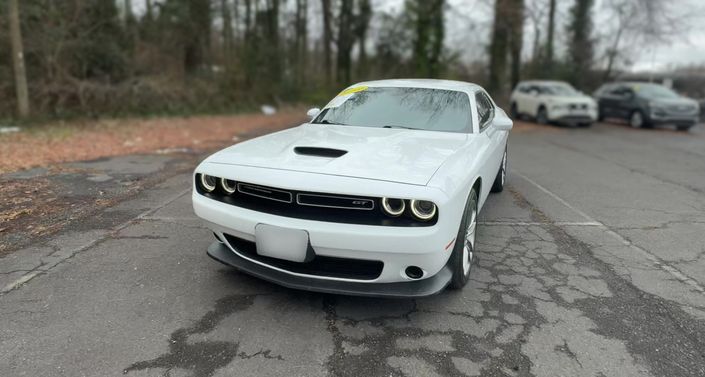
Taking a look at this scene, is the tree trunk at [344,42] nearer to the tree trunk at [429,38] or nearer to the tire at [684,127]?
the tree trunk at [429,38]

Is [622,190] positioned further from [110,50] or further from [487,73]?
[487,73]

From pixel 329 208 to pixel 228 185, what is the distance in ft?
2.71

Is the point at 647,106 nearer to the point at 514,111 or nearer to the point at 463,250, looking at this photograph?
the point at 514,111

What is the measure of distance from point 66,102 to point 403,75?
1918cm

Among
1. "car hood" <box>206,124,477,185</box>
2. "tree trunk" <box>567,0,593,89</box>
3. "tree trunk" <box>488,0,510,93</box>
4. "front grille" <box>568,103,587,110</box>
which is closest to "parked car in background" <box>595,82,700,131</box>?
"front grille" <box>568,103,587,110</box>

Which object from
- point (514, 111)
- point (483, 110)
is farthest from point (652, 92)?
point (483, 110)

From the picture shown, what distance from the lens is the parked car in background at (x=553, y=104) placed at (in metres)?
16.1

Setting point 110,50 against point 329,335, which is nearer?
point 329,335

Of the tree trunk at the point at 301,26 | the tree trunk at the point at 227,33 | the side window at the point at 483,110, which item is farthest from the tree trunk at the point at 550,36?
the side window at the point at 483,110

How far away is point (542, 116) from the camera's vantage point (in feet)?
56.1

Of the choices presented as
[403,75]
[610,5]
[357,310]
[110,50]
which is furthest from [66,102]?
[610,5]

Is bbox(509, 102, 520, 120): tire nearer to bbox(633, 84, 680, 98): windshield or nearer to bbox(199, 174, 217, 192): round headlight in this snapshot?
bbox(633, 84, 680, 98): windshield

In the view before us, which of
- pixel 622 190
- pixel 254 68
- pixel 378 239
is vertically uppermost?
pixel 254 68

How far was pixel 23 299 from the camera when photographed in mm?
3299
